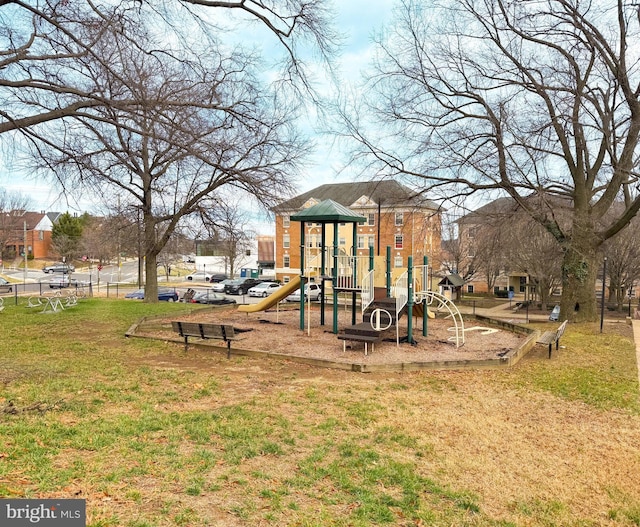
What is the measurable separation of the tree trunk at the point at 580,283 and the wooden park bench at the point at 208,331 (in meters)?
13.6

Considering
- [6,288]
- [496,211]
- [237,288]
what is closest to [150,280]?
[6,288]

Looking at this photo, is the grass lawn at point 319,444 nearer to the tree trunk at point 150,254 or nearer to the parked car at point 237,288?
the tree trunk at point 150,254

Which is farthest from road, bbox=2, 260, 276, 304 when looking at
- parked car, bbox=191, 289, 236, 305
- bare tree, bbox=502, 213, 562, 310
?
bare tree, bbox=502, 213, 562, 310

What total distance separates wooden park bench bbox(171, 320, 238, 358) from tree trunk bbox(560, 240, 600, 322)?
1360 centimetres

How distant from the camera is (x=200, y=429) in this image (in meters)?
5.93

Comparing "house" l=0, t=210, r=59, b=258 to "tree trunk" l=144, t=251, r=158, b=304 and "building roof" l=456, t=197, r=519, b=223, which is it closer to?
"tree trunk" l=144, t=251, r=158, b=304

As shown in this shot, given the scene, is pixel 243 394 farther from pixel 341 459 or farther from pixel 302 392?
pixel 341 459

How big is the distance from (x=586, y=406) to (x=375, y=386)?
328 centimetres

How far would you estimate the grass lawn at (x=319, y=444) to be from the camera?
410 centimetres

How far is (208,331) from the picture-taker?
38.0ft

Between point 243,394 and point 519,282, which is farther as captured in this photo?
point 519,282

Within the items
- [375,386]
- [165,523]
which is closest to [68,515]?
[165,523]
